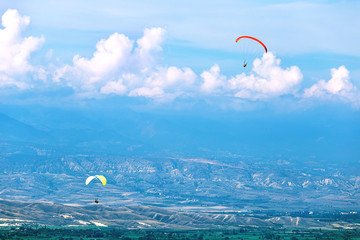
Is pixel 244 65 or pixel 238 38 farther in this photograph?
pixel 244 65
